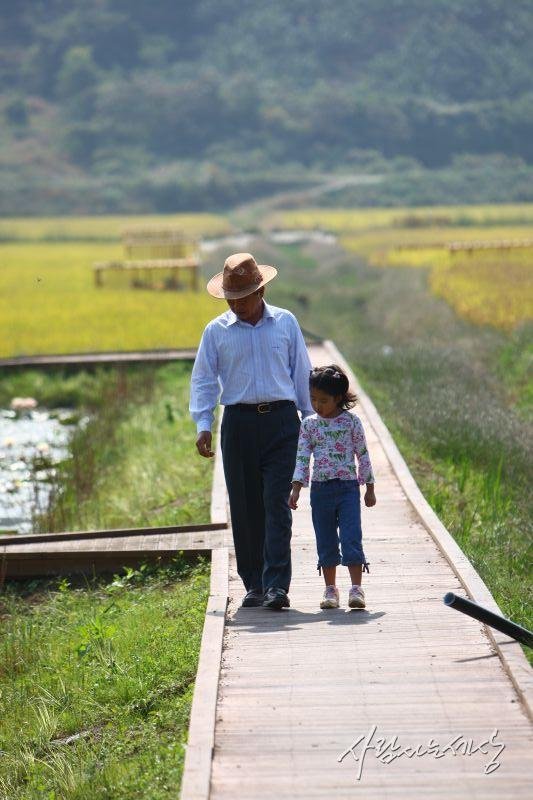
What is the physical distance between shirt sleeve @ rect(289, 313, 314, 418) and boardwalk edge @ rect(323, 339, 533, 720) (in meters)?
1.13

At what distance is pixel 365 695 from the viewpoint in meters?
5.98

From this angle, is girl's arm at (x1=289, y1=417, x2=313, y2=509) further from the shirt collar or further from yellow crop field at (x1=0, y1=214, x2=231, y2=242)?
yellow crop field at (x1=0, y1=214, x2=231, y2=242)

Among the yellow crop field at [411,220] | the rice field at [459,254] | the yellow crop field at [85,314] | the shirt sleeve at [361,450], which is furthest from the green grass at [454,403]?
the yellow crop field at [411,220]

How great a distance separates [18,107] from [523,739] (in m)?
115

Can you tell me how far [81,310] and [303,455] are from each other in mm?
20094

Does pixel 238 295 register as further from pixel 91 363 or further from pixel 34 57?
pixel 34 57

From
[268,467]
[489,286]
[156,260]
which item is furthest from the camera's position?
[156,260]

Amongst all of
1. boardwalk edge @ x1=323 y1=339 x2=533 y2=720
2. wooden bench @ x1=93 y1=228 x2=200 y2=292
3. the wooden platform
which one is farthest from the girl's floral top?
wooden bench @ x1=93 y1=228 x2=200 y2=292

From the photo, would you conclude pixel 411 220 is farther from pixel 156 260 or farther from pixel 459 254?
pixel 156 260

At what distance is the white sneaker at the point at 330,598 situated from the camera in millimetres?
7250

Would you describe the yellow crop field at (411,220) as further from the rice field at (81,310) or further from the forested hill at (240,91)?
the forested hill at (240,91)

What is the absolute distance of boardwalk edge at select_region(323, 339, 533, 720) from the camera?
19.6 ft

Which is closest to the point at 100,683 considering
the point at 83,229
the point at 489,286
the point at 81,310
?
the point at 81,310

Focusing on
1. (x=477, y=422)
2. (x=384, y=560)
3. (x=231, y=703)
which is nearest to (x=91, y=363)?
(x=477, y=422)
